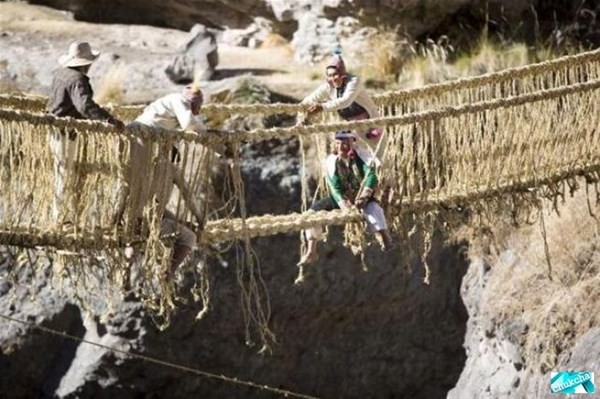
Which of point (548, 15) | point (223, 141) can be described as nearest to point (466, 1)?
point (548, 15)

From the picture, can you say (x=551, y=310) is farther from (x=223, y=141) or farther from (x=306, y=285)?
(x=223, y=141)

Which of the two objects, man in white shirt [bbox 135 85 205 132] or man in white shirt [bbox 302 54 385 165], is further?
man in white shirt [bbox 302 54 385 165]

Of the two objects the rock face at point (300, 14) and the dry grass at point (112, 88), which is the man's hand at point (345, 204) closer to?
the dry grass at point (112, 88)

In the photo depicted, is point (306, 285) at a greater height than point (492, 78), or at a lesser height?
lesser

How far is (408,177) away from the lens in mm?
7355

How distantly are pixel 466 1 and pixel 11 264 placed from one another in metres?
5.87

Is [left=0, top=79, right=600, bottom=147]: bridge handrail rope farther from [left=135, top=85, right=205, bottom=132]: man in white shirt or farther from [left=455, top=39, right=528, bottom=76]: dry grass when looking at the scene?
[left=455, top=39, right=528, bottom=76]: dry grass

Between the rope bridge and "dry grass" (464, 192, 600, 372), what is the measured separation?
4.04ft

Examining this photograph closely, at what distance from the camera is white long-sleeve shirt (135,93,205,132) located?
6547 mm

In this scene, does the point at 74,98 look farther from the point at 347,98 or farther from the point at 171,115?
the point at 347,98

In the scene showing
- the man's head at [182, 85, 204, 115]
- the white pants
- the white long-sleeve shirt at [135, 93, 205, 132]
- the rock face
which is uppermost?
the man's head at [182, 85, 204, 115]

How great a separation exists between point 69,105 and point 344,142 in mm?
1558

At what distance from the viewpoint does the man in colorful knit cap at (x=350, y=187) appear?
719 centimetres

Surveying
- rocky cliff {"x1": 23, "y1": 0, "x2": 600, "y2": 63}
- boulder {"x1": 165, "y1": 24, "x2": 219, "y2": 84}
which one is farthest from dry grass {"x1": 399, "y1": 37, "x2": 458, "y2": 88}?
boulder {"x1": 165, "y1": 24, "x2": 219, "y2": 84}
